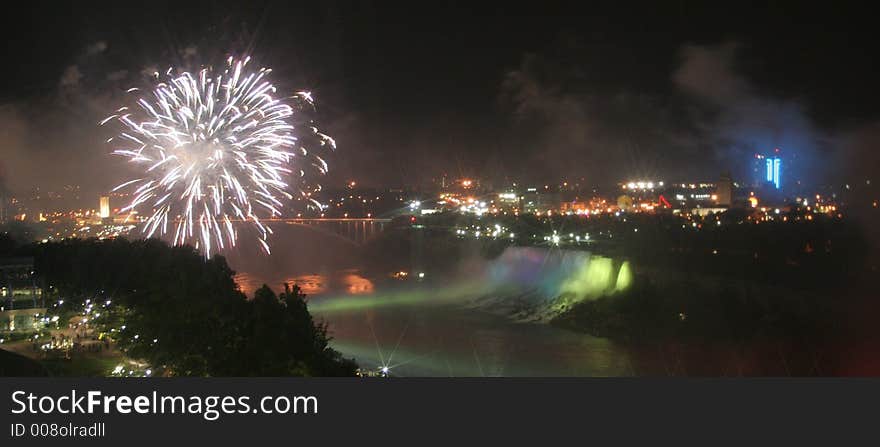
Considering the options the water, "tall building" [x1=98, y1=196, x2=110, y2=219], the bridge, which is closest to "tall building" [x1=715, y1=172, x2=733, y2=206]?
the bridge

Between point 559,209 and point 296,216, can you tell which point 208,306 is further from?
point 296,216

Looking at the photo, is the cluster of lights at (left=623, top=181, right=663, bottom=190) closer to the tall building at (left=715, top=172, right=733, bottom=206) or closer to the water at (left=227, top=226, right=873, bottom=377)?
the tall building at (left=715, top=172, right=733, bottom=206)

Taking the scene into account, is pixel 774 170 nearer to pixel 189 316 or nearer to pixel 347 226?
pixel 347 226

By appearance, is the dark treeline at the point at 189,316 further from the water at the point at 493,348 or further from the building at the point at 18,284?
the water at the point at 493,348

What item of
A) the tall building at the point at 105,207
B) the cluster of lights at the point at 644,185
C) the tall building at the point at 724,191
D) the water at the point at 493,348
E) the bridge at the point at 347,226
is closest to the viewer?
the water at the point at 493,348

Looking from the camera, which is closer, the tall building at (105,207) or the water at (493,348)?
the water at (493,348)

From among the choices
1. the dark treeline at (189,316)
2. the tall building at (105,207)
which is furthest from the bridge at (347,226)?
the dark treeline at (189,316)

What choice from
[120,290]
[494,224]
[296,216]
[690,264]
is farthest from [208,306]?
[296,216]
